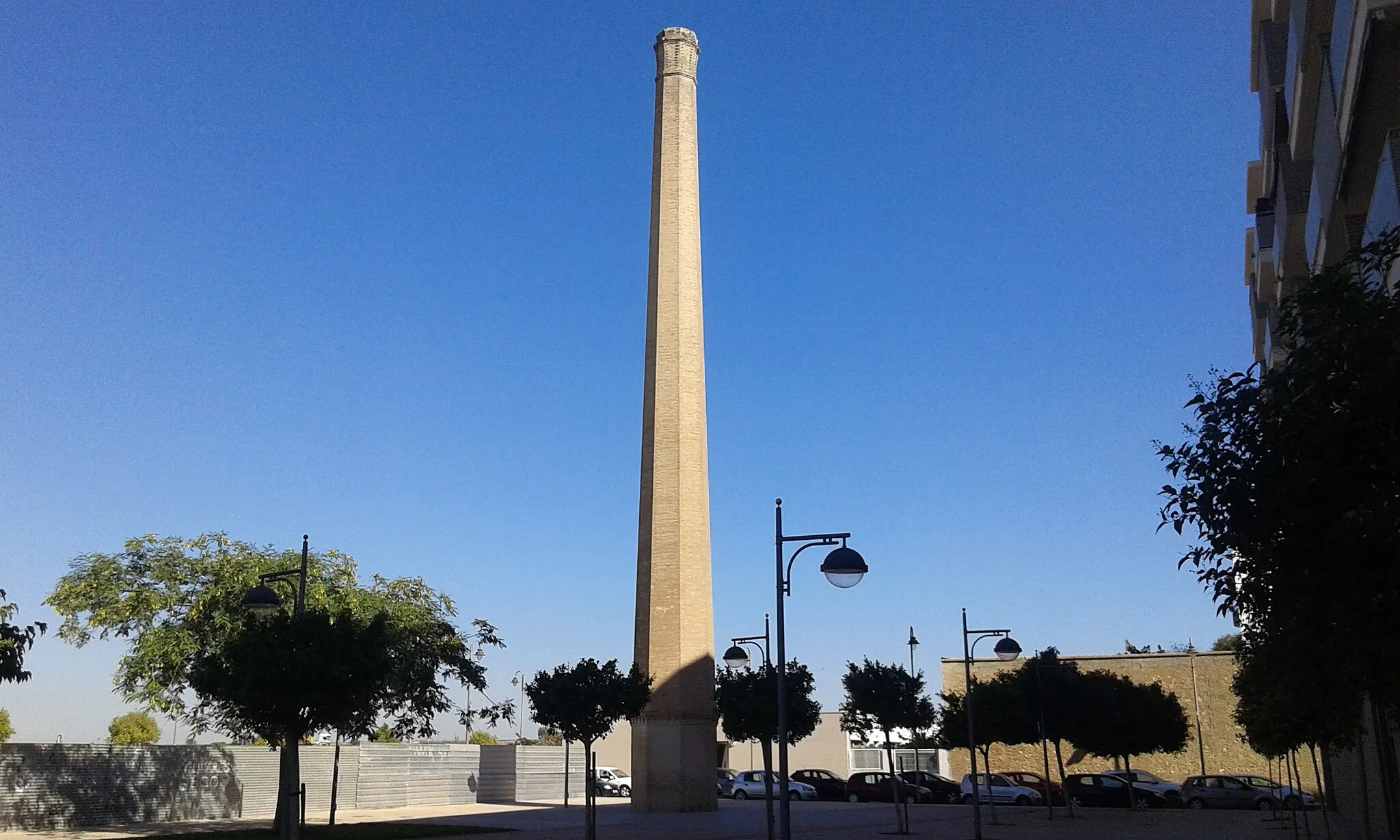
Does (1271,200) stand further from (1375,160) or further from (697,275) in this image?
(697,275)

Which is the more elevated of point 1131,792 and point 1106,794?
point 1131,792

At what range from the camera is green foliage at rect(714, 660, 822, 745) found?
29.9m

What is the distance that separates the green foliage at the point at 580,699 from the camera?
25047mm

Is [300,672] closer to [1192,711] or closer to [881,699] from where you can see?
[881,699]

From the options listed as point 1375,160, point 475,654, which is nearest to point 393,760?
point 475,654

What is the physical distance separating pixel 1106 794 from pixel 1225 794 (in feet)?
13.9

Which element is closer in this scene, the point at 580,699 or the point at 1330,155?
the point at 1330,155

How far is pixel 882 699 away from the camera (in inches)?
1264

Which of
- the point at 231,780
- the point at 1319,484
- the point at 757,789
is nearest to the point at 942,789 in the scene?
the point at 757,789

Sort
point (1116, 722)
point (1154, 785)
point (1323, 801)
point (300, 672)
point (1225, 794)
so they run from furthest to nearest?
1. point (1154, 785)
2. point (1225, 794)
3. point (1116, 722)
4. point (1323, 801)
5. point (300, 672)

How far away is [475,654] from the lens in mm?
36562

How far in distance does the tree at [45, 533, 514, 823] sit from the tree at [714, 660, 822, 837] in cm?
874

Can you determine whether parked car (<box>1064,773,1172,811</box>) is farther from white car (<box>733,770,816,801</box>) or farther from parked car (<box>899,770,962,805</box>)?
white car (<box>733,770,816,801</box>)

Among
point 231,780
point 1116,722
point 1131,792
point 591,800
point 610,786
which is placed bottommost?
point 610,786
